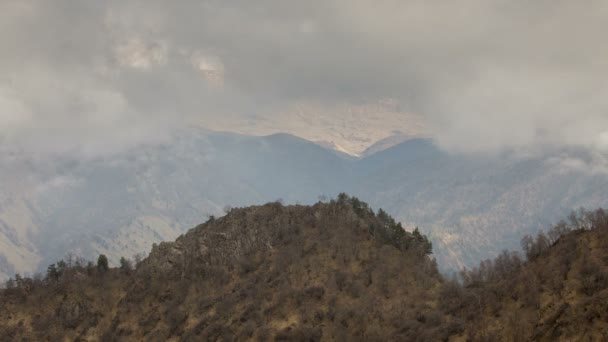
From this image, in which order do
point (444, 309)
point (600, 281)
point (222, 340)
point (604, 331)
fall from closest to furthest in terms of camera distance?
point (604, 331), point (600, 281), point (444, 309), point (222, 340)

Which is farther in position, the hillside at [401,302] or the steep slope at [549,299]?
the hillside at [401,302]

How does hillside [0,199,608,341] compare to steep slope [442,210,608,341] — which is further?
hillside [0,199,608,341]

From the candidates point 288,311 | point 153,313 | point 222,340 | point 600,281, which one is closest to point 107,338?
point 153,313

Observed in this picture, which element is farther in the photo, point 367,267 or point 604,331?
point 367,267

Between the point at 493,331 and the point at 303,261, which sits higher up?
the point at 303,261

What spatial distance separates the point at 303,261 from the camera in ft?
647

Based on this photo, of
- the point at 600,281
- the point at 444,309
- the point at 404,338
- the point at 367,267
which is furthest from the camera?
the point at 367,267

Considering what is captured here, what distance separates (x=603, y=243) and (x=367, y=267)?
70.3 meters

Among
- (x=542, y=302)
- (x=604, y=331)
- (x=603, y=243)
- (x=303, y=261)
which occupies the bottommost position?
(x=604, y=331)

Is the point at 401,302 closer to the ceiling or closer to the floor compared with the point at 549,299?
closer to the ceiling

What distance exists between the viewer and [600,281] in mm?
123562

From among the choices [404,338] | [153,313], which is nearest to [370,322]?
[404,338]

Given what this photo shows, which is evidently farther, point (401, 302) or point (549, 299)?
point (401, 302)

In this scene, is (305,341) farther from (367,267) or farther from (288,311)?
(367,267)
